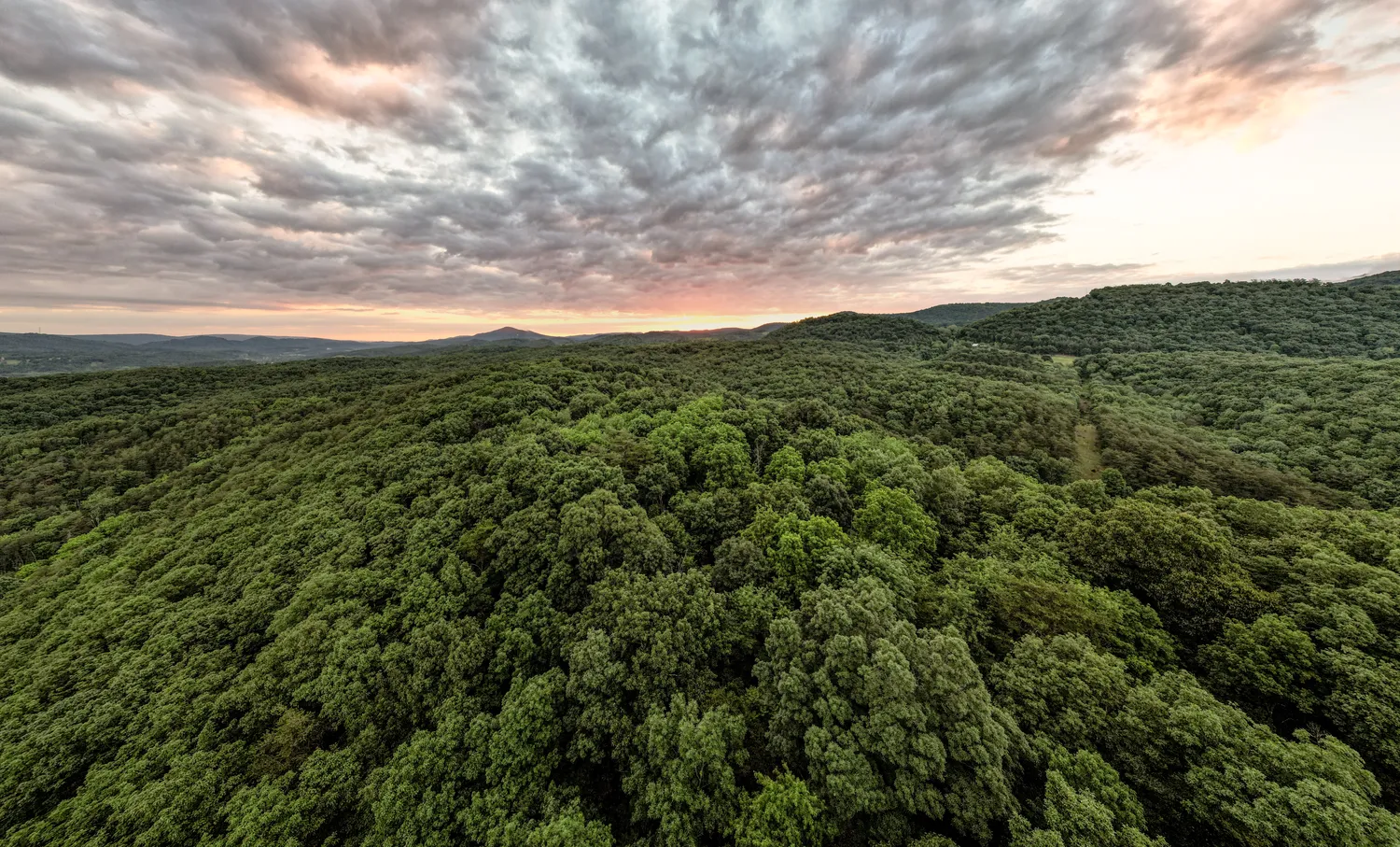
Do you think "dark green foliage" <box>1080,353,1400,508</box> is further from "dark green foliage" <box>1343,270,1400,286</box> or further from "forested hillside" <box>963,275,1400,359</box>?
"dark green foliage" <box>1343,270,1400,286</box>

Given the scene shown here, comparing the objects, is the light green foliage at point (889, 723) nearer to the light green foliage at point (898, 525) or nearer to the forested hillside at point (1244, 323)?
the light green foliage at point (898, 525)

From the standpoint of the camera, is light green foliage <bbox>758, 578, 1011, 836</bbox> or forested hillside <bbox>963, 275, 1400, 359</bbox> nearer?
light green foliage <bbox>758, 578, 1011, 836</bbox>

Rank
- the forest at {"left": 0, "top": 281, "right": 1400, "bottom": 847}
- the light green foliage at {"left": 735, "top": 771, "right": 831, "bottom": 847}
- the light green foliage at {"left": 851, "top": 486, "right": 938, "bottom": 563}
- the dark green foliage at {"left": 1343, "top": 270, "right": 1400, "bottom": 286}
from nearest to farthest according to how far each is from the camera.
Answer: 1. the light green foliage at {"left": 735, "top": 771, "right": 831, "bottom": 847}
2. the forest at {"left": 0, "top": 281, "right": 1400, "bottom": 847}
3. the light green foliage at {"left": 851, "top": 486, "right": 938, "bottom": 563}
4. the dark green foliage at {"left": 1343, "top": 270, "right": 1400, "bottom": 286}

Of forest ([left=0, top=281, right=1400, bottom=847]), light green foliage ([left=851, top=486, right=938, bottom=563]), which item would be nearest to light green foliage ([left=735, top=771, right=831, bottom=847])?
forest ([left=0, top=281, right=1400, bottom=847])

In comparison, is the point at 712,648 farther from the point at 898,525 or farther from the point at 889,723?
the point at 898,525

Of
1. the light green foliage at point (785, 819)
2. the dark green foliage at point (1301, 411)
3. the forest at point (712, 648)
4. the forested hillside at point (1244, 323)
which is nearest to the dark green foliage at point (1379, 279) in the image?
the forested hillside at point (1244, 323)

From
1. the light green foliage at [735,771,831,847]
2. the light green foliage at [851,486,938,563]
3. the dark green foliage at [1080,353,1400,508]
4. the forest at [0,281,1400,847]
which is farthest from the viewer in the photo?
the dark green foliage at [1080,353,1400,508]
